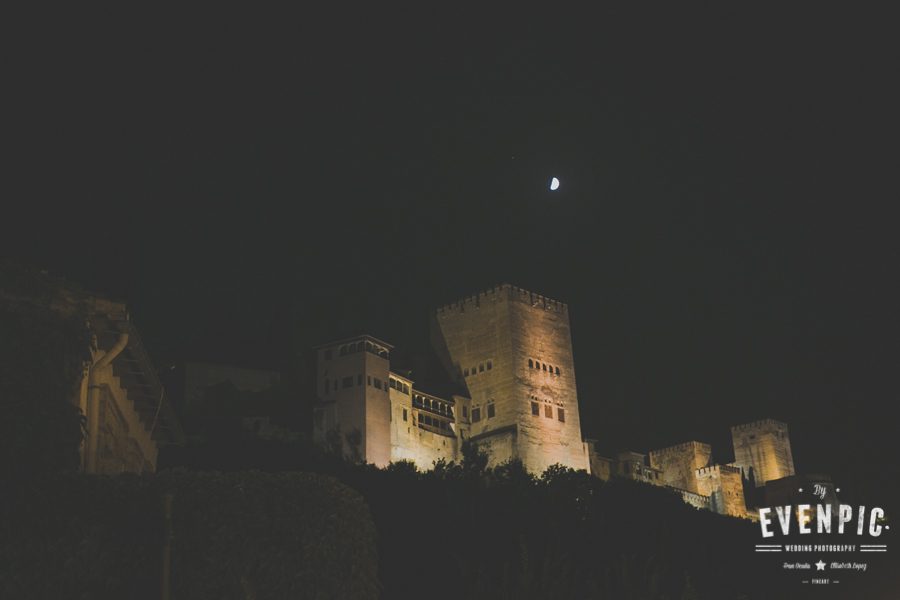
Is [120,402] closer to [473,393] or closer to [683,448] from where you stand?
[473,393]

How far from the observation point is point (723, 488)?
301 ft

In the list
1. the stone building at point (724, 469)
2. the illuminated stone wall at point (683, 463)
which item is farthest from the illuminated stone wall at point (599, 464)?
the illuminated stone wall at point (683, 463)

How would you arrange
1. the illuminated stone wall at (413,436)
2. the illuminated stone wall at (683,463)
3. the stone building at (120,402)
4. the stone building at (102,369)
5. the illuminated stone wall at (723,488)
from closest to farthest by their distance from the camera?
the stone building at (102,369)
the stone building at (120,402)
the illuminated stone wall at (413,436)
the illuminated stone wall at (723,488)
the illuminated stone wall at (683,463)

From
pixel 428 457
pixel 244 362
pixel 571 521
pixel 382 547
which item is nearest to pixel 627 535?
pixel 571 521

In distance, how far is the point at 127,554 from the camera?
1064cm

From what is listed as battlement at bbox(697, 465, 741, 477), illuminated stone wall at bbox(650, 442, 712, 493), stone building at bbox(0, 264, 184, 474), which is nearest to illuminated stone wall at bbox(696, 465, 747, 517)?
battlement at bbox(697, 465, 741, 477)

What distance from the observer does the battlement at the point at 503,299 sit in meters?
78.6

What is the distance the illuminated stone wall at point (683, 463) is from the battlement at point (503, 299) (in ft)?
76.2

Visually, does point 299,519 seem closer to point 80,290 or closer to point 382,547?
point 80,290

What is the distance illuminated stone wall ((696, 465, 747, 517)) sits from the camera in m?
91.2

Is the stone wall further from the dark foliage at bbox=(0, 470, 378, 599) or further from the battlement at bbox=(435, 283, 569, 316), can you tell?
the battlement at bbox=(435, 283, 569, 316)

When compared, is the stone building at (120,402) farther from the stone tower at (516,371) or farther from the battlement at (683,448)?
the battlement at (683,448)

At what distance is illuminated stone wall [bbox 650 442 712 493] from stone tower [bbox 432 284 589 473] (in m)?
21.3

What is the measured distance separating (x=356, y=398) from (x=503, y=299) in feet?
65.4
